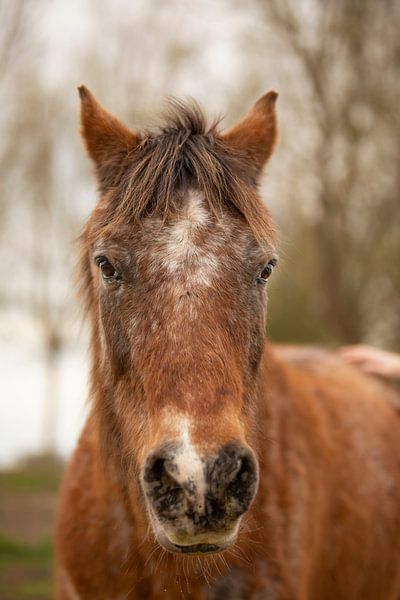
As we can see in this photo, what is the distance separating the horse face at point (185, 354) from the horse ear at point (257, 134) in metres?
0.62

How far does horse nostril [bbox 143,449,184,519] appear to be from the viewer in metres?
Result: 2.15

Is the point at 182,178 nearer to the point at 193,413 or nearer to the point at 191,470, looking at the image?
the point at 193,413

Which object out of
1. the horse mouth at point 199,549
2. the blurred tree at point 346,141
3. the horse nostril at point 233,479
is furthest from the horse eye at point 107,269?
the blurred tree at point 346,141

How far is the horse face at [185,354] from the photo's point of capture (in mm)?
2135

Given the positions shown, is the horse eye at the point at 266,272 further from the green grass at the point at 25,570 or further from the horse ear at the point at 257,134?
the green grass at the point at 25,570

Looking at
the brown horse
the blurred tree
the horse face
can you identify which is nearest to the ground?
the brown horse

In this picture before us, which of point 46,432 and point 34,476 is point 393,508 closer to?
point 34,476

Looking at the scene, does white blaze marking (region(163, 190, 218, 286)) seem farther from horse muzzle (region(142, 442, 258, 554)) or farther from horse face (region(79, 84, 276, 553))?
horse muzzle (region(142, 442, 258, 554))

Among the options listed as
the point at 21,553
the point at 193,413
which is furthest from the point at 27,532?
the point at 193,413

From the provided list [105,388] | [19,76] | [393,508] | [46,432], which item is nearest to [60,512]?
[105,388]

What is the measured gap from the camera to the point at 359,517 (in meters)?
4.16

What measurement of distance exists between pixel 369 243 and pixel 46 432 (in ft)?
31.7

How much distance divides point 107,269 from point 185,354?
0.65m

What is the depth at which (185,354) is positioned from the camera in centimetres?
237
